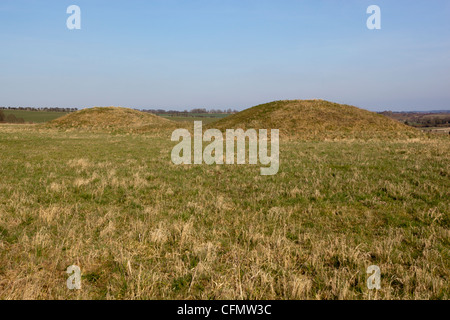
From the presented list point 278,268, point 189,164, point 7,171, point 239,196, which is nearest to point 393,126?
point 189,164

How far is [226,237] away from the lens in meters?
6.39

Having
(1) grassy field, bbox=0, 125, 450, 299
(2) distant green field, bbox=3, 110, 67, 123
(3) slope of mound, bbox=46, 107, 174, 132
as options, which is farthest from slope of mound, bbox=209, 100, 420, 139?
(2) distant green field, bbox=3, 110, 67, 123

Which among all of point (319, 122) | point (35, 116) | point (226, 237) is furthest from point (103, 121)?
point (35, 116)

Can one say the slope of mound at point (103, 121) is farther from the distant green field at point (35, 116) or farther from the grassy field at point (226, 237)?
the distant green field at point (35, 116)

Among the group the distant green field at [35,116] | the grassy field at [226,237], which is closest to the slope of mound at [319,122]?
the grassy field at [226,237]

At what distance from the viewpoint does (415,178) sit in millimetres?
11977

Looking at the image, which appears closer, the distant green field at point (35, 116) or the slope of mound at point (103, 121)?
the slope of mound at point (103, 121)

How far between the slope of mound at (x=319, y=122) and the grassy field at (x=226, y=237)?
29468 millimetres

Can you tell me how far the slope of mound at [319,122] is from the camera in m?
40.1

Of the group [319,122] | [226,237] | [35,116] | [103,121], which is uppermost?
[35,116]

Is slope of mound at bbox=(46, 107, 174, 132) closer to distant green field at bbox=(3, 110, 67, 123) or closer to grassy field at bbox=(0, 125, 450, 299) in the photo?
grassy field at bbox=(0, 125, 450, 299)

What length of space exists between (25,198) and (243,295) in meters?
8.93

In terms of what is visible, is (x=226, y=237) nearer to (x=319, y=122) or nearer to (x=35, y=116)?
(x=319, y=122)

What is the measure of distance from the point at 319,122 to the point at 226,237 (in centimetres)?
4350
